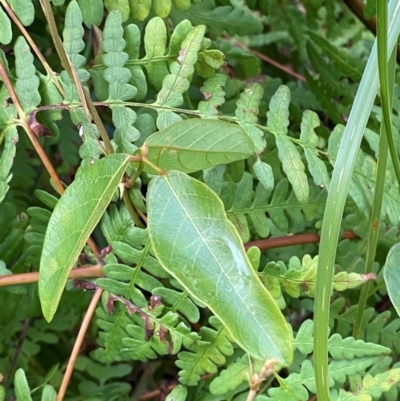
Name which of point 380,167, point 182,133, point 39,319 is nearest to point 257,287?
point 182,133

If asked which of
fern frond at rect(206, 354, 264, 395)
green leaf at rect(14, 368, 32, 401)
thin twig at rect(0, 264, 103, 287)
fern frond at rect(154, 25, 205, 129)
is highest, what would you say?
fern frond at rect(154, 25, 205, 129)

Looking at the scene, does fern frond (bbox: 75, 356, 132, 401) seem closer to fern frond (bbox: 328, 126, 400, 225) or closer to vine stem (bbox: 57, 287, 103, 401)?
vine stem (bbox: 57, 287, 103, 401)

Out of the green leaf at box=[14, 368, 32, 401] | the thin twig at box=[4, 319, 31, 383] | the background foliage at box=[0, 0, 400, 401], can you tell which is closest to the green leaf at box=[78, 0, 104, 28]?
the background foliage at box=[0, 0, 400, 401]

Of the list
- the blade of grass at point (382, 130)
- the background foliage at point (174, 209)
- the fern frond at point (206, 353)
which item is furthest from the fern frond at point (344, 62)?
the fern frond at point (206, 353)

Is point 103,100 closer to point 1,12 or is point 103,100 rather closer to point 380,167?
point 1,12

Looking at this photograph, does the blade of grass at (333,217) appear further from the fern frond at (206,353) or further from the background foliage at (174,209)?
the fern frond at (206,353)
